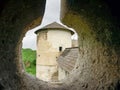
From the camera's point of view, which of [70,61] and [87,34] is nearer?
[87,34]

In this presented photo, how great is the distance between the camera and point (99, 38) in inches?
126

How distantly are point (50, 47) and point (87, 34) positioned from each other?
17.4m

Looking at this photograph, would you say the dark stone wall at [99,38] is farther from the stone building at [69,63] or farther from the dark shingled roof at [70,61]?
the dark shingled roof at [70,61]

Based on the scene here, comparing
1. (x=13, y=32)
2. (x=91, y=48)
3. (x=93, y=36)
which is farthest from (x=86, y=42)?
(x=13, y=32)

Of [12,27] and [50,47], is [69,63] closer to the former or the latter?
[12,27]

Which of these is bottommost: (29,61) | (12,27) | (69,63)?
(29,61)

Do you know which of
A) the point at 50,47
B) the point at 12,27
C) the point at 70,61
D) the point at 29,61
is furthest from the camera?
the point at 29,61

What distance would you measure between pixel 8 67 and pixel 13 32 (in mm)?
463

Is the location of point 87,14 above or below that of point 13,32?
above

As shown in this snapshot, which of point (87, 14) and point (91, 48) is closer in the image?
point (87, 14)

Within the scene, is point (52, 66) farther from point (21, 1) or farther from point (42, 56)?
point (21, 1)

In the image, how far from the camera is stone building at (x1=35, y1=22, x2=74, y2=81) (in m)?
20.4

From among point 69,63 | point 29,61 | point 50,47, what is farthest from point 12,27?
point 29,61

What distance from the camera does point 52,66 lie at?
2052 cm
